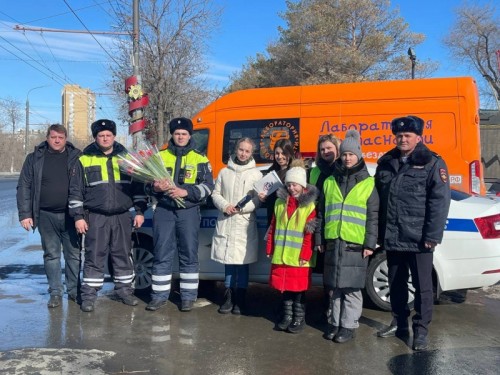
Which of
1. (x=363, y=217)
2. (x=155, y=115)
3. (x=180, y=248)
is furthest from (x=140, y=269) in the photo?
(x=155, y=115)

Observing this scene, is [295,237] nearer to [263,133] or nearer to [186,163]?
[186,163]

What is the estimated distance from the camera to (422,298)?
4.37 metres

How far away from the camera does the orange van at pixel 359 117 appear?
8.15 m

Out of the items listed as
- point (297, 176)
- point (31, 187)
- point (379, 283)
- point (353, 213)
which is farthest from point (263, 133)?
point (353, 213)

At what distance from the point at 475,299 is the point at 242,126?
16.4ft

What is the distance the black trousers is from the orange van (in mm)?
4059

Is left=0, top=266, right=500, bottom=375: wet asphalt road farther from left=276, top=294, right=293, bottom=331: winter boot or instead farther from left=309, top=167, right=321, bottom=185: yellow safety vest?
left=309, top=167, right=321, bottom=185: yellow safety vest

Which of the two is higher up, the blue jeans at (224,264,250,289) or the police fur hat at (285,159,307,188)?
the police fur hat at (285,159,307,188)

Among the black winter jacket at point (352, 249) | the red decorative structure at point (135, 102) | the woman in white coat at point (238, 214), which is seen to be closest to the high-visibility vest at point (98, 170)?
the woman in white coat at point (238, 214)

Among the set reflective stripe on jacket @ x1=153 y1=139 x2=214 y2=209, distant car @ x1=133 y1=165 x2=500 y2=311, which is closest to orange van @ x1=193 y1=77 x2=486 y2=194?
distant car @ x1=133 y1=165 x2=500 y2=311

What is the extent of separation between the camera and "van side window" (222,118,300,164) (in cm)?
907

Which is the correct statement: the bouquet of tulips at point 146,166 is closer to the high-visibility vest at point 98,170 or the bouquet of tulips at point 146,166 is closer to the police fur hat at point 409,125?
the high-visibility vest at point 98,170

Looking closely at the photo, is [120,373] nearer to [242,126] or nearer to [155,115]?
[242,126]

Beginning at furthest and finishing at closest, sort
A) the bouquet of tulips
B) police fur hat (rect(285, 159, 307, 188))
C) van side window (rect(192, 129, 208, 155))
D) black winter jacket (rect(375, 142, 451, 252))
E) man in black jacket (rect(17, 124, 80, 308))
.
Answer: van side window (rect(192, 129, 208, 155)) < man in black jacket (rect(17, 124, 80, 308)) < the bouquet of tulips < police fur hat (rect(285, 159, 307, 188)) < black winter jacket (rect(375, 142, 451, 252))
